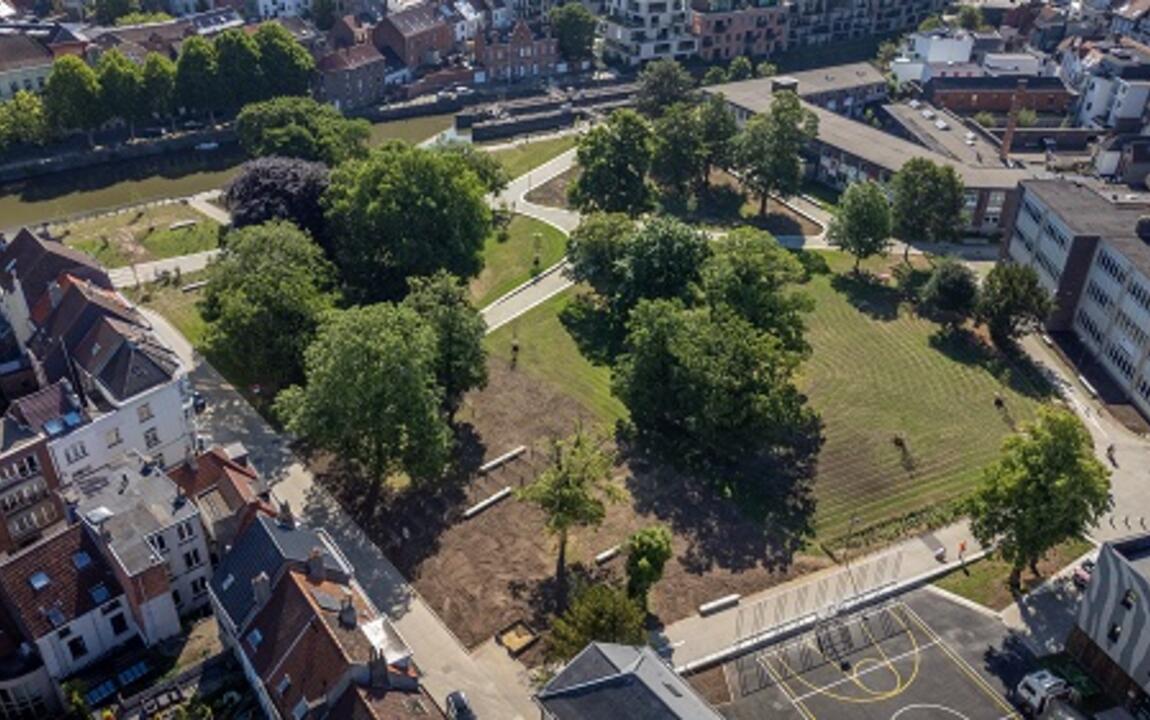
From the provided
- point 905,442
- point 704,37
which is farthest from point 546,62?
point 905,442

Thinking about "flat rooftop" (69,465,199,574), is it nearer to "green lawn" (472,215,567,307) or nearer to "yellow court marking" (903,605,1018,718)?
"green lawn" (472,215,567,307)

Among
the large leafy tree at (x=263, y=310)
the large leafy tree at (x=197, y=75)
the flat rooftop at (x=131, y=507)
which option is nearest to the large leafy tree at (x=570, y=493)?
the flat rooftop at (x=131, y=507)

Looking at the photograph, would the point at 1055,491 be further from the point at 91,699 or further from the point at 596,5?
the point at 596,5

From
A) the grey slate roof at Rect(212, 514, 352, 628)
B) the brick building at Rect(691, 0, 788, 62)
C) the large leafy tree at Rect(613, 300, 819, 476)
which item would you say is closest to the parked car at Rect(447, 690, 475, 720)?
the grey slate roof at Rect(212, 514, 352, 628)

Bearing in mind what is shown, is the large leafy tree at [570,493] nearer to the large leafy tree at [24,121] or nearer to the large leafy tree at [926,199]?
the large leafy tree at [926,199]

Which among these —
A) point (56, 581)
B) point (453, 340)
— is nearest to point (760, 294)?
point (453, 340)

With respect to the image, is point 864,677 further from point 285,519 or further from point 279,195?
point 279,195
